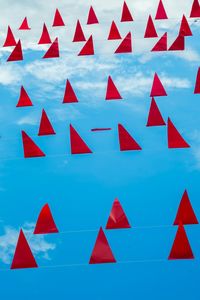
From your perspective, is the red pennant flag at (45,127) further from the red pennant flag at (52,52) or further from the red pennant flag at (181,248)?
the red pennant flag at (181,248)

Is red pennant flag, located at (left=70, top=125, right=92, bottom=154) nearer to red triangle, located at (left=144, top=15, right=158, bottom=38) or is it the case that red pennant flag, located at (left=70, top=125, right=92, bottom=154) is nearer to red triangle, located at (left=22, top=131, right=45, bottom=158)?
red triangle, located at (left=22, top=131, right=45, bottom=158)

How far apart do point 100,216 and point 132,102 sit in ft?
5.33

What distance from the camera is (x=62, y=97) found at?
609cm

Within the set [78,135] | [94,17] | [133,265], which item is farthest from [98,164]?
[94,17]

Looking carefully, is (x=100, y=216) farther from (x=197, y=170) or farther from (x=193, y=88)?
(x=193, y=88)

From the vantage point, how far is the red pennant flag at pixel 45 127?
18.6ft

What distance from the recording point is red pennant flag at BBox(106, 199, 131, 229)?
4.75 meters

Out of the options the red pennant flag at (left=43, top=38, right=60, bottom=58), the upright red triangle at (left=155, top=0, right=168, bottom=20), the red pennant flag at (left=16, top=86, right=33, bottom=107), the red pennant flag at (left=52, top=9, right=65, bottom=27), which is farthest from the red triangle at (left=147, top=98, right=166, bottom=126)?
the red pennant flag at (left=52, top=9, right=65, bottom=27)

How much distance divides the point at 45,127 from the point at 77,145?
474 mm

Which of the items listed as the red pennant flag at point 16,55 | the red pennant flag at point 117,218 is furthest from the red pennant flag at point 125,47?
the red pennant flag at point 117,218

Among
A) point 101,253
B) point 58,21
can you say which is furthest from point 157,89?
point 101,253

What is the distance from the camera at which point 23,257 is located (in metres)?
4.58

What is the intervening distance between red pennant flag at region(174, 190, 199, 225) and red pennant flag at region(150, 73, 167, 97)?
1.58 m

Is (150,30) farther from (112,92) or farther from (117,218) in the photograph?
(117,218)
